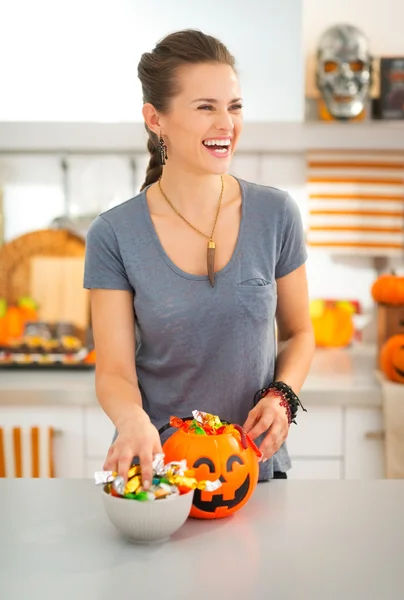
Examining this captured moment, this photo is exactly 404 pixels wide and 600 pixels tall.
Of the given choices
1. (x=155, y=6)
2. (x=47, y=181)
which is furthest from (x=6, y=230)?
(x=155, y=6)

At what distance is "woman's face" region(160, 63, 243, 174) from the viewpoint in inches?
51.9

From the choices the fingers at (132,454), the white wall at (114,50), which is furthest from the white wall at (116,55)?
the fingers at (132,454)

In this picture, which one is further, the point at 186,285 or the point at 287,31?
the point at 287,31

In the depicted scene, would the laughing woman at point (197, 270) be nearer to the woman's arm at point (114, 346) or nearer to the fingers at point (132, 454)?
the woman's arm at point (114, 346)

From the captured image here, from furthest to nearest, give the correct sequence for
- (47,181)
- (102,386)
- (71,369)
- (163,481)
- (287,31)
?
(47,181)
(287,31)
(71,369)
(102,386)
(163,481)

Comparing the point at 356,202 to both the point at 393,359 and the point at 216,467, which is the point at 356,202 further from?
the point at 216,467

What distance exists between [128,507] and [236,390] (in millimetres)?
468

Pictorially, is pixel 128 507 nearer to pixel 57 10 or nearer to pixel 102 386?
pixel 102 386

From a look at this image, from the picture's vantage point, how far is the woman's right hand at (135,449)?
3.43 ft

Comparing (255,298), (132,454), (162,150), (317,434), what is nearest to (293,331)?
(255,298)

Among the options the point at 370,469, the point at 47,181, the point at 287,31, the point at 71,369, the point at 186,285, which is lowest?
the point at 370,469

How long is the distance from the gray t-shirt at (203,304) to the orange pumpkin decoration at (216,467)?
0.25 meters

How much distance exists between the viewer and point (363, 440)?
7.90ft

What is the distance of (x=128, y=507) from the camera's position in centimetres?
100
